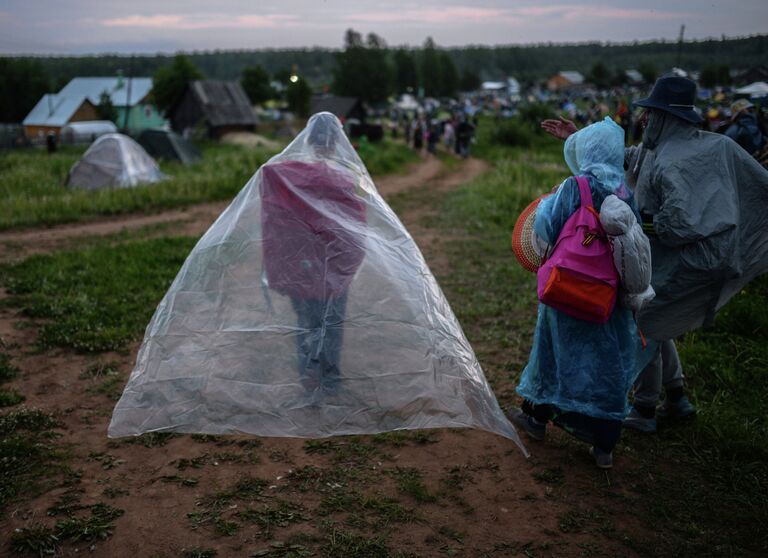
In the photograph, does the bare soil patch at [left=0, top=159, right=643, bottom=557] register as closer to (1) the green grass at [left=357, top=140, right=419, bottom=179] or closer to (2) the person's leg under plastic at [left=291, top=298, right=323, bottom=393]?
(2) the person's leg under plastic at [left=291, top=298, right=323, bottom=393]

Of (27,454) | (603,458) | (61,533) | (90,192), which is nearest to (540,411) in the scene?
(603,458)

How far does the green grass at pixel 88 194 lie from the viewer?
1093 centimetres

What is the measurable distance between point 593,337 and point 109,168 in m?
13.9

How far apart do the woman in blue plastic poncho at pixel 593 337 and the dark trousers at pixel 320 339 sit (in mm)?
1137

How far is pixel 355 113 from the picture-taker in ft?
125

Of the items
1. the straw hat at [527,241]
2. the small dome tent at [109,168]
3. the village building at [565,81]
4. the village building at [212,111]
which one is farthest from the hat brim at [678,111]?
the village building at [565,81]

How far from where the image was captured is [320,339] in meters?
3.34

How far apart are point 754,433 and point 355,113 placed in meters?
36.5

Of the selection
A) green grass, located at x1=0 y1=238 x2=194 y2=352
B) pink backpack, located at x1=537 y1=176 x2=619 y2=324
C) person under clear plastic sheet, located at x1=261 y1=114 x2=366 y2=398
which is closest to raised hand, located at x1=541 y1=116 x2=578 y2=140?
pink backpack, located at x1=537 y1=176 x2=619 y2=324

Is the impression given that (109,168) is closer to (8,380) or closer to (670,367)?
(8,380)

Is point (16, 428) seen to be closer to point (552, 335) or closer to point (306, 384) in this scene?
point (306, 384)

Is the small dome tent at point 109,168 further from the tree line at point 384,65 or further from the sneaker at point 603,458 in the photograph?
the sneaker at point 603,458

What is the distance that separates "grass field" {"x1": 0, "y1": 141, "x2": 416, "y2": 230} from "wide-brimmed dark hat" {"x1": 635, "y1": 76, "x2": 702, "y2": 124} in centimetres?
1031

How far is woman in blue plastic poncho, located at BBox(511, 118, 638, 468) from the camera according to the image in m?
3.09
